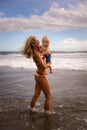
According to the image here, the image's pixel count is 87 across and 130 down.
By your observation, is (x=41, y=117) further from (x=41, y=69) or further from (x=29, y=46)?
(x=29, y=46)

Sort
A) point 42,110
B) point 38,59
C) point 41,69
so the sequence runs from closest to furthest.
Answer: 1. point 38,59
2. point 41,69
3. point 42,110

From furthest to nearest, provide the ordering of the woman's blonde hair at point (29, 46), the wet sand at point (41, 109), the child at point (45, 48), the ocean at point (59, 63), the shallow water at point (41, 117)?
the ocean at point (59, 63) < the woman's blonde hair at point (29, 46) < the child at point (45, 48) < the wet sand at point (41, 109) < the shallow water at point (41, 117)

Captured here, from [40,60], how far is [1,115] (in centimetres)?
167

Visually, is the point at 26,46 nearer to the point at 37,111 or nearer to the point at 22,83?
the point at 37,111

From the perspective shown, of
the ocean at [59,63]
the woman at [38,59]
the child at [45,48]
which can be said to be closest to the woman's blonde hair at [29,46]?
the woman at [38,59]

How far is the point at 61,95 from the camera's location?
8.15 metres

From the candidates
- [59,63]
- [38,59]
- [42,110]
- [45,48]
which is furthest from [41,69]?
[59,63]

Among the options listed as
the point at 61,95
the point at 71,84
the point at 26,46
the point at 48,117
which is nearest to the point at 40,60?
the point at 26,46

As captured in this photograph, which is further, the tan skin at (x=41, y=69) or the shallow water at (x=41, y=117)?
the tan skin at (x=41, y=69)

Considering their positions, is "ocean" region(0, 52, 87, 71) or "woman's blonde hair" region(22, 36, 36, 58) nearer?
"woman's blonde hair" region(22, 36, 36, 58)

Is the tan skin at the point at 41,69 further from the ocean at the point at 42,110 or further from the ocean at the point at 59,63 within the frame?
the ocean at the point at 59,63

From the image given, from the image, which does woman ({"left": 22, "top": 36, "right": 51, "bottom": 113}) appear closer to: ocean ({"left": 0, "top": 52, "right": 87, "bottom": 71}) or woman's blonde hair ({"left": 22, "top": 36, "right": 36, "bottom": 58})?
woman's blonde hair ({"left": 22, "top": 36, "right": 36, "bottom": 58})

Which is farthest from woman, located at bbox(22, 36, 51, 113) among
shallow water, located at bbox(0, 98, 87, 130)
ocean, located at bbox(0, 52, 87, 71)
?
ocean, located at bbox(0, 52, 87, 71)

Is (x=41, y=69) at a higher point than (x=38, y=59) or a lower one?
lower
